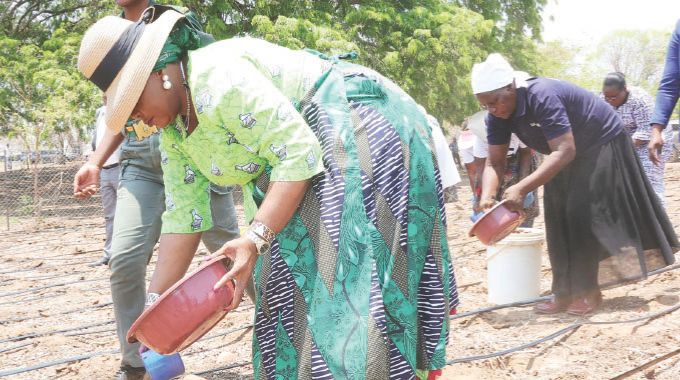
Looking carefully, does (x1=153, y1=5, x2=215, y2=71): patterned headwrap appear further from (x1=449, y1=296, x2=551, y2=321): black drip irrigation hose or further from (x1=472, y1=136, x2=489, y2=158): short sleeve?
(x1=472, y1=136, x2=489, y2=158): short sleeve

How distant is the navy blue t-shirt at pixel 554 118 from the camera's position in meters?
3.41

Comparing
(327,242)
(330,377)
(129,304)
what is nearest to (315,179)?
(327,242)

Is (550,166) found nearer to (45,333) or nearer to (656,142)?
(656,142)

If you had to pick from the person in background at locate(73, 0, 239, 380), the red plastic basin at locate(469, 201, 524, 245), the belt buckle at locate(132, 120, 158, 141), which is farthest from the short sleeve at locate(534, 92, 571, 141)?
the belt buckle at locate(132, 120, 158, 141)

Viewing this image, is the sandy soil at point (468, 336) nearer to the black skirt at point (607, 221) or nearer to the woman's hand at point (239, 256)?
the black skirt at point (607, 221)

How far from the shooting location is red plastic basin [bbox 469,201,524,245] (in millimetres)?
3350


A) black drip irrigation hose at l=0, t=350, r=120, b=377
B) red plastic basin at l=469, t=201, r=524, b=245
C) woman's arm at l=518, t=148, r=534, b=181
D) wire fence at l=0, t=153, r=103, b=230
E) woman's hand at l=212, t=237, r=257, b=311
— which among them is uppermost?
woman's hand at l=212, t=237, r=257, b=311

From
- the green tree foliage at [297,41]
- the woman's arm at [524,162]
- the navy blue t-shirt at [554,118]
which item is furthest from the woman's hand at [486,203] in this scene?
the green tree foliage at [297,41]

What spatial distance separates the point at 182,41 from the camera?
165 cm

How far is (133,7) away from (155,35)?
1.26 meters

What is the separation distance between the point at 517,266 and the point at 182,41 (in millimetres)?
2917

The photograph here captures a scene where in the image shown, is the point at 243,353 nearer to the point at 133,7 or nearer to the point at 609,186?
the point at 133,7

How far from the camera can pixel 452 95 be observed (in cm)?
1519

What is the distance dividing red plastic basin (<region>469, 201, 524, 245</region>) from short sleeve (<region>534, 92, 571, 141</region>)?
0.42 meters
